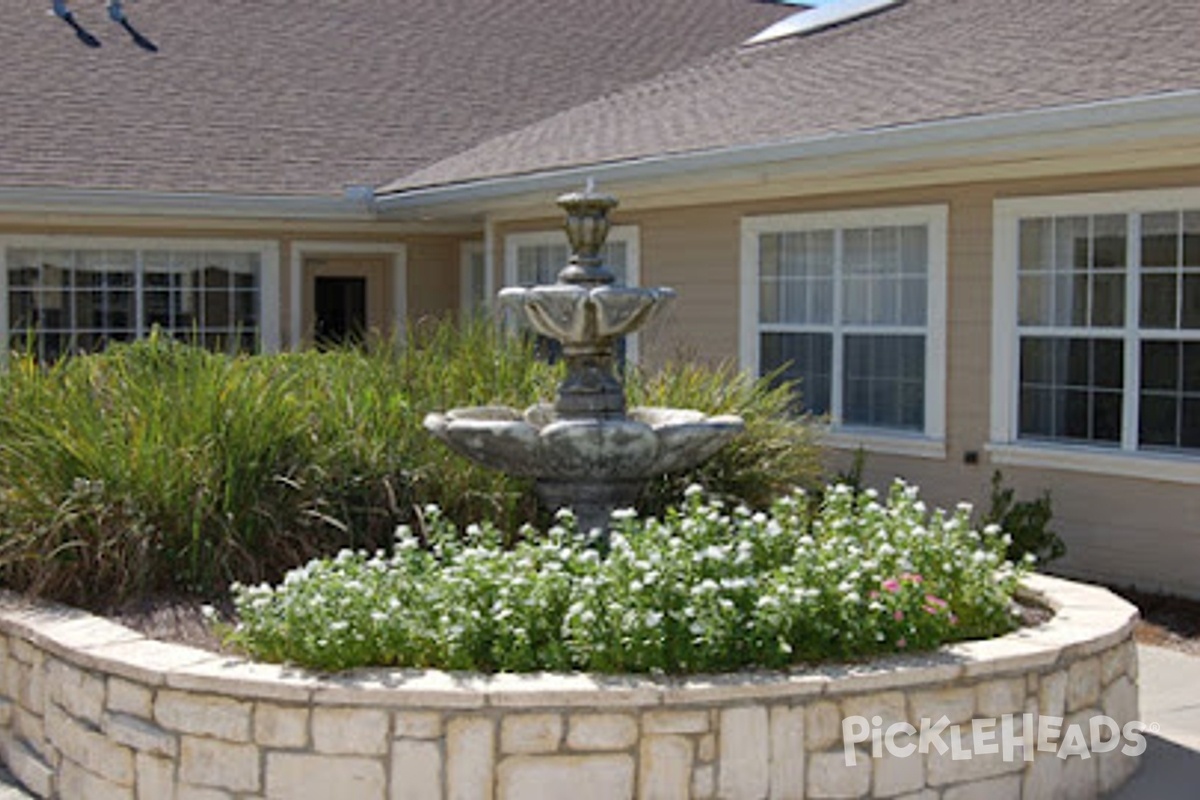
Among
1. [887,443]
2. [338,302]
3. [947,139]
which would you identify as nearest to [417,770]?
[947,139]

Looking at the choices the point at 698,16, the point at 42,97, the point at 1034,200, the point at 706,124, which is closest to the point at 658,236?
the point at 706,124

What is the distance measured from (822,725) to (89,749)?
8.87 ft

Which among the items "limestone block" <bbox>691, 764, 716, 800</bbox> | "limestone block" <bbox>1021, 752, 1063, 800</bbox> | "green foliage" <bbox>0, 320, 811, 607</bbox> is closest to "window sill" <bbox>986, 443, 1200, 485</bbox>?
"green foliage" <bbox>0, 320, 811, 607</bbox>

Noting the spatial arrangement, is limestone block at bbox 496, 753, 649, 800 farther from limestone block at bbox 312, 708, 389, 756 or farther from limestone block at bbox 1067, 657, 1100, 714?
limestone block at bbox 1067, 657, 1100, 714

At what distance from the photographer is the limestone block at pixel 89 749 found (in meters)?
5.70

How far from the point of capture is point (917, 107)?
35.1ft

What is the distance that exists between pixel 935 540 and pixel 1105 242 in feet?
14.5

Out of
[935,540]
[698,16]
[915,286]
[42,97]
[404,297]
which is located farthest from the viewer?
[698,16]

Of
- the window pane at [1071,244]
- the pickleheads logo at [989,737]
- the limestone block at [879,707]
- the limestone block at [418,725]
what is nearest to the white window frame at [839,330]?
the window pane at [1071,244]

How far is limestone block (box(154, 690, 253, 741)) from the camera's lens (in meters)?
5.41

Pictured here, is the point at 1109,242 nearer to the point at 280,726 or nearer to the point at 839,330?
the point at 839,330

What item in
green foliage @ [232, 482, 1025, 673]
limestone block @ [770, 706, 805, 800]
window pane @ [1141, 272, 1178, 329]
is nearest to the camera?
limestone block @ [770, 706, 805, 800]

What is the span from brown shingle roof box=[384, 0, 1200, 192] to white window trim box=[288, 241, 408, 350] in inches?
45.2

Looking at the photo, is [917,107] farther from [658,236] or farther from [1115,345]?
[658,236]
